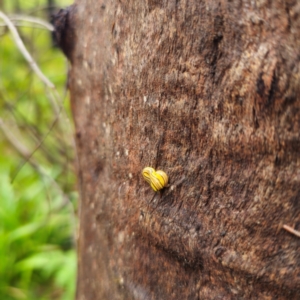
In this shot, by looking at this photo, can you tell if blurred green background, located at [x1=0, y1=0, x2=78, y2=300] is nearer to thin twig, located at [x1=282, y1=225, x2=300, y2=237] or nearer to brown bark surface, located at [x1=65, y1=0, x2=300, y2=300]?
brown bark surface, located at [x1=65, y1=0, x2=300, y2=300]

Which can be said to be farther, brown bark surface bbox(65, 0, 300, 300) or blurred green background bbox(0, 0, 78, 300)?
blurred green background bbox(0, 0, 78, 300)

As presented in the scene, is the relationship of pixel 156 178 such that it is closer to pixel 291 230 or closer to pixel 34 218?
pixel 291 230

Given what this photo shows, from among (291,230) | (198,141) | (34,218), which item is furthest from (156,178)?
(34,218)

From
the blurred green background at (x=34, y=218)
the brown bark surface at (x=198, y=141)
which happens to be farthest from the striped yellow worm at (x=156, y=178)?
the blurred green background at (x=34, y=218)

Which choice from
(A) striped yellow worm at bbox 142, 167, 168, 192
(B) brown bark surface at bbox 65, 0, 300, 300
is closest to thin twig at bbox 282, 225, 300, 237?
(B) brown bark surface at bbox 65, 0, 300, 300

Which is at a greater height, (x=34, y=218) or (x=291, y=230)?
(x=291, y=230)

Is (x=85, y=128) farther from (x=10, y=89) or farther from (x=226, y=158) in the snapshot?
(x=10, y=89)
